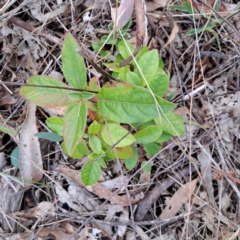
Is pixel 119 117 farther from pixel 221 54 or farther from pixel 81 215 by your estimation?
pixel 221 54

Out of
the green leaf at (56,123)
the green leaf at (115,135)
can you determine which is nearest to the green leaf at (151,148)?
the green leaf at (115,135)

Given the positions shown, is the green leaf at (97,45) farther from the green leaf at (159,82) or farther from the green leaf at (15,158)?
the green leaf at (15,158)

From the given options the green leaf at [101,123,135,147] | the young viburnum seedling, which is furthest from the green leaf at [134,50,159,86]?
the green leaf at [101,123,135,147]

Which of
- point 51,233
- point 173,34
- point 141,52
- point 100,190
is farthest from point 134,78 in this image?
point 51,233

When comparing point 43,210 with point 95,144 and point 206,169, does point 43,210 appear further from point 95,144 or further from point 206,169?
point 206,169

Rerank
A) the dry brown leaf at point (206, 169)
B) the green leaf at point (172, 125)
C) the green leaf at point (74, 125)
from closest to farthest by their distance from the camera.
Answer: the green leaf at point (74, 125), the green leaf at point (172, 125), the dry brown leaf at point (206, 169)

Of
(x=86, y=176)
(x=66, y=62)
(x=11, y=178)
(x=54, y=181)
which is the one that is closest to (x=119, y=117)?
(x=66, y=62)
